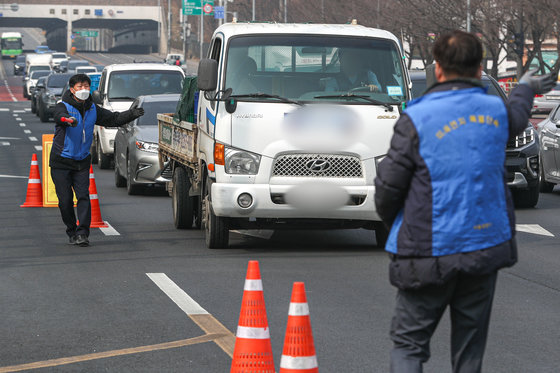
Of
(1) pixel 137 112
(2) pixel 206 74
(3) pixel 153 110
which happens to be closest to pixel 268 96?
(2) pixel 206 74

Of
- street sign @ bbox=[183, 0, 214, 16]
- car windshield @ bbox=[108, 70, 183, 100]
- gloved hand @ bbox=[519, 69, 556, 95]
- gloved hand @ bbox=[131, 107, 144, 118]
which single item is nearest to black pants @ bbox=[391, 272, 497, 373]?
gloved hand @ bbox=[519, 69, 556, 95]

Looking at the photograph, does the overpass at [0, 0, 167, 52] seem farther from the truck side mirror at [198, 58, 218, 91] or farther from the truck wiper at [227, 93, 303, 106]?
the truck side mirror at [198, 58, 218, 91]

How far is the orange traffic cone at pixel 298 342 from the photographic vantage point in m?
5.61

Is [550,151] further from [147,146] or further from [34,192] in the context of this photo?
[34,192]

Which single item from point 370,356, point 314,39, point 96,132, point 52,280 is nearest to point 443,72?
point 370,356

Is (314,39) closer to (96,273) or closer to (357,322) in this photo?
(96,273)

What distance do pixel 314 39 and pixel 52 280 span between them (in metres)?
3.80

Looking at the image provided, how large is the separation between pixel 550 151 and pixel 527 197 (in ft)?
6.56

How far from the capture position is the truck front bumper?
11477mm

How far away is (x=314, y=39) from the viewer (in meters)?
12.3

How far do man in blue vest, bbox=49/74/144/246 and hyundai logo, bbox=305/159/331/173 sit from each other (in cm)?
248

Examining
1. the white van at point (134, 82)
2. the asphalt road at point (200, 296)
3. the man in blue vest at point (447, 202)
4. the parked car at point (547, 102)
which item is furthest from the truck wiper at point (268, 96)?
the parked car at point (547, 102)

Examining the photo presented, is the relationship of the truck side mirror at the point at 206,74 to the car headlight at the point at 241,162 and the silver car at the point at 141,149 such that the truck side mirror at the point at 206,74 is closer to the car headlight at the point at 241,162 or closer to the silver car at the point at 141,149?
the car headlight at the point at 241,162

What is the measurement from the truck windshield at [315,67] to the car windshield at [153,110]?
7398 millimetres
